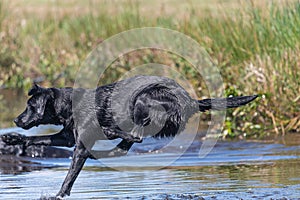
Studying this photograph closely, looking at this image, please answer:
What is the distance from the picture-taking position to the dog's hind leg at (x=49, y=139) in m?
8.22

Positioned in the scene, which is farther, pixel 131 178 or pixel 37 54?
→ pixel 37 54

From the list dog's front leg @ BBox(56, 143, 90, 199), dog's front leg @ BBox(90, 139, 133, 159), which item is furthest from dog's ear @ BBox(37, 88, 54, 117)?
dog's front leg @ BBox(90, 139, 133, 159)

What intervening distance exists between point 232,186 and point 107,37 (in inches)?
356

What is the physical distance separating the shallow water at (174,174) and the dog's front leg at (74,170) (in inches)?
7.0

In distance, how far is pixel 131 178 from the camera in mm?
8984

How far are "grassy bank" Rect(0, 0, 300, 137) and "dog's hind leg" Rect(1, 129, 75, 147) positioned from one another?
3880 millimetres

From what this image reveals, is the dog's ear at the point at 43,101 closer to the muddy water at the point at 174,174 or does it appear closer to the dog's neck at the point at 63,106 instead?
the dog's neck at the point at 63,106

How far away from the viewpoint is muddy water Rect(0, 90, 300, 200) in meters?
7.94

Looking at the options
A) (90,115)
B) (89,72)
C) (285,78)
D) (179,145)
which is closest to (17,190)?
(90,115)

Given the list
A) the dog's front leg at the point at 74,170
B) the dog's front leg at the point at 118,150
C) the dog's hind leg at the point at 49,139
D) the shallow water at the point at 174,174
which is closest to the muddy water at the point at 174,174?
the shallow water at the point at 174,174

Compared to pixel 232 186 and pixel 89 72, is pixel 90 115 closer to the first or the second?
pixel 232 186

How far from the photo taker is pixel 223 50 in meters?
12.9

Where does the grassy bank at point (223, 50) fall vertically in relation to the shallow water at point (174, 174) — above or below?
above

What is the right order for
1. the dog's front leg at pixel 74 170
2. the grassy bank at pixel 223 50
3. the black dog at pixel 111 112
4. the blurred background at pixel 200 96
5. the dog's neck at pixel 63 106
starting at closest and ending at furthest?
the dog's front leg at pixel 74 170
the black dog at pixel 111 112
the dog's neck at pixel 63 106
the blurred background at pixel 200 96
the grassy bank at pixel 223 50
